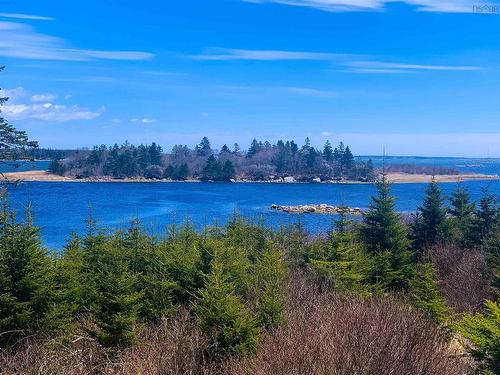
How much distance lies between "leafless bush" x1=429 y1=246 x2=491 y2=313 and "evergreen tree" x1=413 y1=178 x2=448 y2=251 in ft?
3.53

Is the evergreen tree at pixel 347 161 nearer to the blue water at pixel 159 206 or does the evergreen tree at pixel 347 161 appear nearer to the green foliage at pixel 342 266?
the blue water at pixel 159 206

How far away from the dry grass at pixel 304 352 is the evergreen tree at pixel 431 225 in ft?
66.1

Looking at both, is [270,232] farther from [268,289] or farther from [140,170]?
[140,170]

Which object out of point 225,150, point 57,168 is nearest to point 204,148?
point 225,150

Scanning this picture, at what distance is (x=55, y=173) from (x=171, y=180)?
83.8 feet

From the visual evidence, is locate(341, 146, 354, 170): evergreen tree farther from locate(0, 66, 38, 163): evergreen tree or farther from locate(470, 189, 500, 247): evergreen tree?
locate(0, 66, 38, 163): evergreen tree

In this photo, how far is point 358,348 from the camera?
8.61 m

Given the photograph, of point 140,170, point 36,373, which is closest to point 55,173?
point 140,170

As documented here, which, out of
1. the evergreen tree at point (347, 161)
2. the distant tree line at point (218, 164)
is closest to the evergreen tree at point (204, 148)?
the distant tree line at point (218, 164)

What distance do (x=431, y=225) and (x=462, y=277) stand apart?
22.7 feet

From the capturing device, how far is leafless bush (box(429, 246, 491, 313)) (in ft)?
74.9

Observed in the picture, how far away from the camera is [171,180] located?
410ft

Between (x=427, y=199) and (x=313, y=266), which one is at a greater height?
(x=427, y=199)

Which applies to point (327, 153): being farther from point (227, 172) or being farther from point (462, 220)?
point (462, 220)
